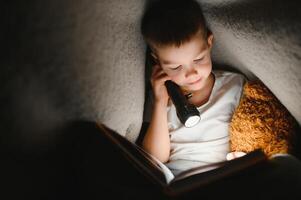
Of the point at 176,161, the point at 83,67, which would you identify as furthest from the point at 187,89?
the point at 83,67

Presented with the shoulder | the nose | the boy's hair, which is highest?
the boy's hair

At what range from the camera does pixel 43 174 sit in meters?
0.90

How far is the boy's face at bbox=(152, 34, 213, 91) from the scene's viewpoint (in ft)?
3.91

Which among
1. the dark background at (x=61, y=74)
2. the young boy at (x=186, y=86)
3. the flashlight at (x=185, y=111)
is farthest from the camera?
the young boy at (x=186, y=86)

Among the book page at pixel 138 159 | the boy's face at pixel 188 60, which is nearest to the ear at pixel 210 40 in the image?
the boy's face at pixel 188 60

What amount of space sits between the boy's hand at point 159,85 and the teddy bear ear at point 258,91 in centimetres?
33

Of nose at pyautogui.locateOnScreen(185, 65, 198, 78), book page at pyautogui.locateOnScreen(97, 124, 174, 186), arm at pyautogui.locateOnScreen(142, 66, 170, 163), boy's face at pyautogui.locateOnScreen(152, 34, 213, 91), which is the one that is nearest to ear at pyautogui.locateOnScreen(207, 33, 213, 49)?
boy's face at pyautogui.locateOnScreen(152, 34, 213, 91)

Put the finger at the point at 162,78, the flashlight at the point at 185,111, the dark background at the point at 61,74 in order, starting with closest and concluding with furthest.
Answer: the dark background at the point at 61,74 < the flashlight at the point at 185,111 < the finger at the point at 162,78

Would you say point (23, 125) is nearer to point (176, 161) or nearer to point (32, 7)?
point (32, 7)

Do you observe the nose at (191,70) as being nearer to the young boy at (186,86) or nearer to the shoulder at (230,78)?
the young boy at (186,86)

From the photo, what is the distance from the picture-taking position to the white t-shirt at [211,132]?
1348 millimetres

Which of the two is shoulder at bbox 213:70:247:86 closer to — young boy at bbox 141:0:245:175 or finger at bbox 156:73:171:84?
young boy at bbox 141:0:245:175

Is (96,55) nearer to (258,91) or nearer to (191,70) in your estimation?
(191,70)

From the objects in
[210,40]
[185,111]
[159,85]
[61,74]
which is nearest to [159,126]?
[159,85]
